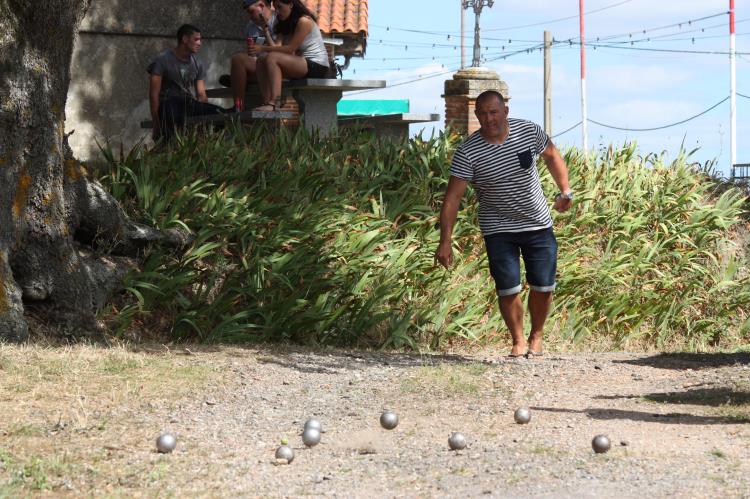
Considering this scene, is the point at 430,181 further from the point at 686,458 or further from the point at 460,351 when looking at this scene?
the point at 686,458

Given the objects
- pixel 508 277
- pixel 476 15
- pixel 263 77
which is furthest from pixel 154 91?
pixel 476 15

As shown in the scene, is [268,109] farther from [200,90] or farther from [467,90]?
[467,90]

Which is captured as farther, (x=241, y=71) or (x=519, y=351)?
(x=241, y=71)

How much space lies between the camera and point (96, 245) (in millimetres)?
9398

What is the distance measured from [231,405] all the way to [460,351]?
3.80 m

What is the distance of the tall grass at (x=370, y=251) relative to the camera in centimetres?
945

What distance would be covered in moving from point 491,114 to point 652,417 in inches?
A: 105

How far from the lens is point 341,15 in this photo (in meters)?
20.6

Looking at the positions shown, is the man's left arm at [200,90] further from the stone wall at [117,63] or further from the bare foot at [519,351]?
the bare foot at [519,351]

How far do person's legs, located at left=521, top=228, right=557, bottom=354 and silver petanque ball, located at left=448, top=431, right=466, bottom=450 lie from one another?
3275mm

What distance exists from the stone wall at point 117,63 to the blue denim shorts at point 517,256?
7258mm

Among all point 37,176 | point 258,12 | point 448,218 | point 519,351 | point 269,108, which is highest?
point 258,12

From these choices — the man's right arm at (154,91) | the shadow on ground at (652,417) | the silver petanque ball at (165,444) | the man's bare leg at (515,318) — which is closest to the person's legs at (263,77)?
the man's right arm at (154,91)

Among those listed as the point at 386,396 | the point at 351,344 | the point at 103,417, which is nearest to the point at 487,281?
the point at 351,344
